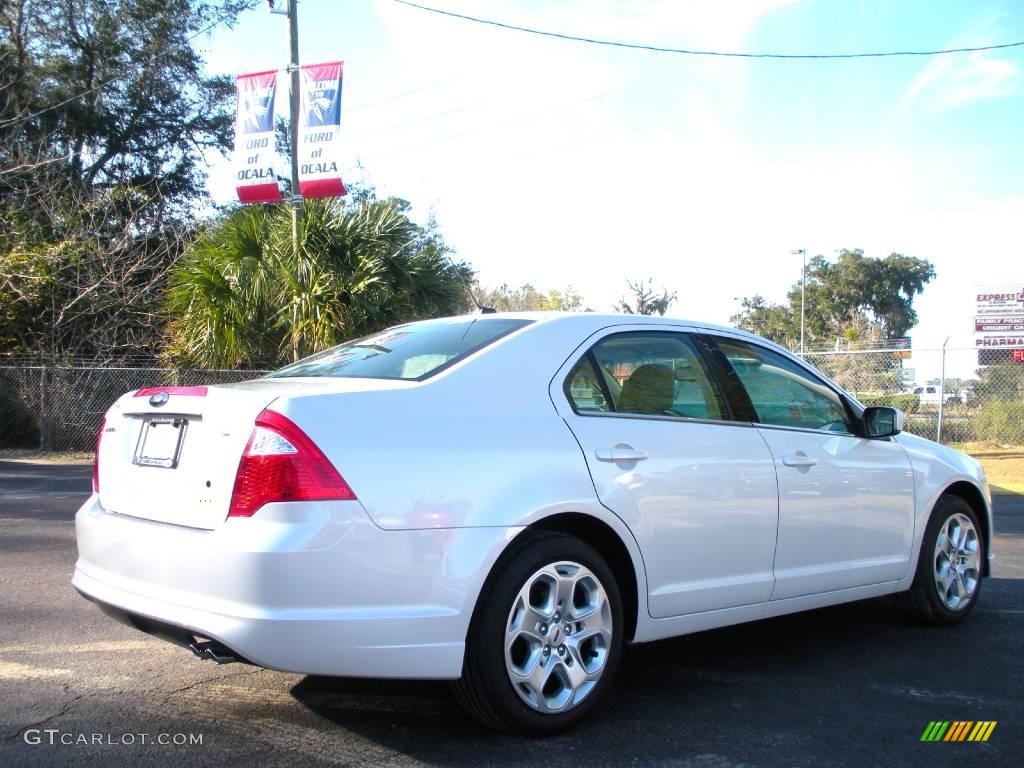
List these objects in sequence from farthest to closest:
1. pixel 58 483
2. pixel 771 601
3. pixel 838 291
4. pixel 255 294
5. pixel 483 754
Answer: pixel 838 291, pixel 255 294, pixel 58 483, pixel 771 601, pixel 483 754

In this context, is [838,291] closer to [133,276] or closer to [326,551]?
[133,276]

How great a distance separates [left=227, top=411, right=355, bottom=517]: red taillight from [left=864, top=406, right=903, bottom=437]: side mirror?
3062 mm

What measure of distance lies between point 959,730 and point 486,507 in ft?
6.99

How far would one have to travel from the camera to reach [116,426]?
374 centimetres

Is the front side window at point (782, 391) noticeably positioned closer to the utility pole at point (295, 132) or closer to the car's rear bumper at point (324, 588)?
the car's rear bumper at point (324, 588)

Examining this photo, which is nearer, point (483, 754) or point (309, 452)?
point (309, 452)

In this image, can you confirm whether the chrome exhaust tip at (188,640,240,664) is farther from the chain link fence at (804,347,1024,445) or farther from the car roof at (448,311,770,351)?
the chain link fence at (804,347,1024,445)

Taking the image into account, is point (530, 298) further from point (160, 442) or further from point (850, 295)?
point (160, 442)

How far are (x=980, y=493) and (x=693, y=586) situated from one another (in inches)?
100

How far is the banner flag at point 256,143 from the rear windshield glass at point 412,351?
10210 mm

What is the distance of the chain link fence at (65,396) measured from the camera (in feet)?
51.9

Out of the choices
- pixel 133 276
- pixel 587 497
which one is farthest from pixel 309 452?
pixel 133 276

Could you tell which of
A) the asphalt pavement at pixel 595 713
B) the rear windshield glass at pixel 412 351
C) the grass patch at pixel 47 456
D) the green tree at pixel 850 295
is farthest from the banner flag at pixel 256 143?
the green tree at pixel 850 295

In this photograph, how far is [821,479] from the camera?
4.46m
